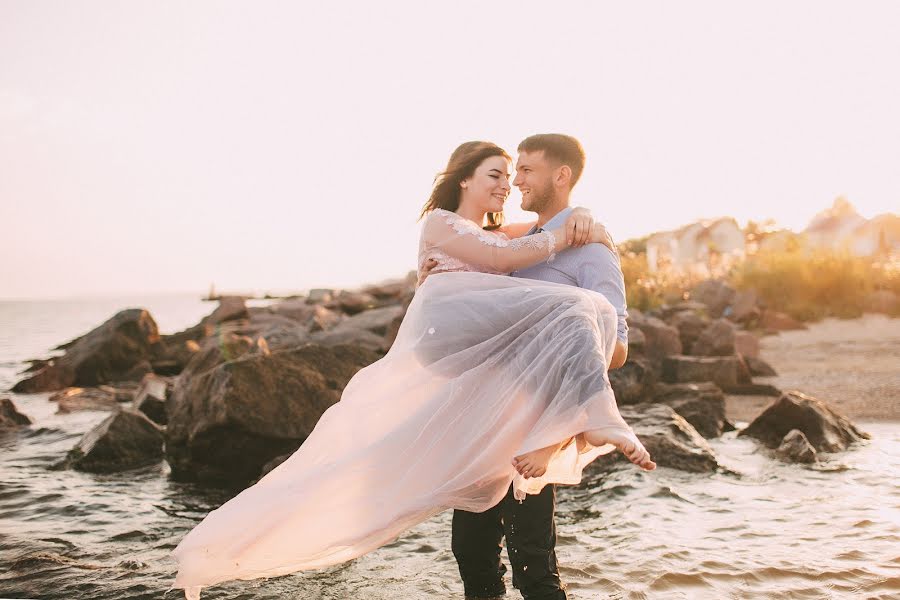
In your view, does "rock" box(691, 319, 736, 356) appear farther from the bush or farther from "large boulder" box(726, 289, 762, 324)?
the bush

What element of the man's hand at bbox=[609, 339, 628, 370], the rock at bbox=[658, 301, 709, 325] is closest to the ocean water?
the man's hand at bbox=[609, 339, 628, 370]

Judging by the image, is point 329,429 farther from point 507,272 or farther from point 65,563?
point 65,563

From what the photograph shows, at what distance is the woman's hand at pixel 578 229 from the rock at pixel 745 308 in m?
16.1

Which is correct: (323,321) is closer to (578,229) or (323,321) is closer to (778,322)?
(778,322)

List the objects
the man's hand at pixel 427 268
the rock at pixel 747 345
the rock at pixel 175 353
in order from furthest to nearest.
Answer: the rock at pixel 175 353 → the rock at pixel 747 345 → the man's hand at pixel 427 268

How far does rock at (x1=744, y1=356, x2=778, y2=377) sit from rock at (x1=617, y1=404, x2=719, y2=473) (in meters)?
5.89

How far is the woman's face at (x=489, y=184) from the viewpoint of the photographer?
4441 mm

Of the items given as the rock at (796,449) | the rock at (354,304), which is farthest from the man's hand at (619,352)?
the rock at (354,304)

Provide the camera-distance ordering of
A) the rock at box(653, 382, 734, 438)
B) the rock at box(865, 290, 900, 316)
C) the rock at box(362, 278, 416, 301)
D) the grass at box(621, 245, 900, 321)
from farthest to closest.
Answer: the rock at box(362, 278, 416, 301)
the grass at box(621, 245, 900, 321)
the rock at box(865, 290, 900, 316)
the rock at box(653, 382, 734, 438)

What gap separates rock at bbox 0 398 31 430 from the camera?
11.8 meters

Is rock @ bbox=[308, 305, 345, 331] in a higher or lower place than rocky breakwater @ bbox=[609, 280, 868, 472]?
higher

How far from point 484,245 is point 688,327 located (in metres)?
12.1

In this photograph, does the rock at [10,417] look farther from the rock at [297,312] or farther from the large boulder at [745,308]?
the large boulder at [745,308]

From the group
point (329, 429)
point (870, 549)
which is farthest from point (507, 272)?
point (870, 549)
